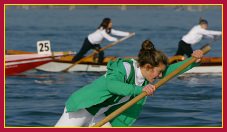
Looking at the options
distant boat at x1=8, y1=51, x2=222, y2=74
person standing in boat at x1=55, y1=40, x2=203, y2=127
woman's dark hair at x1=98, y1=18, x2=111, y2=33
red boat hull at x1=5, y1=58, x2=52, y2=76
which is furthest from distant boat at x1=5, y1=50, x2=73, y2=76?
person standing in boat at x1=55, y1=40, x2=203, y2=127

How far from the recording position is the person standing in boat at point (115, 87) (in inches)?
308

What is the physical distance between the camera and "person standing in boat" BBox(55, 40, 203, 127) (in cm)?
783

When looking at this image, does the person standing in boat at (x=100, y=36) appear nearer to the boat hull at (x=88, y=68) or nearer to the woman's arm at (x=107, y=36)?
the woman's arm at (x=107, y=36)

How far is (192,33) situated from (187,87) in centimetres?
230

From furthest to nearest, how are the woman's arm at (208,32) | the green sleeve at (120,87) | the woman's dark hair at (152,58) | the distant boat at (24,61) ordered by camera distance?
the distant boat at (24,61) → the woman's arm at (208,32) → the woman's dark hair at (152,58) → the green sleeve at (120,87)

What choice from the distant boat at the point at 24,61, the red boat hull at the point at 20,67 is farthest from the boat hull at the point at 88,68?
the red boat hull at the point at 20,67

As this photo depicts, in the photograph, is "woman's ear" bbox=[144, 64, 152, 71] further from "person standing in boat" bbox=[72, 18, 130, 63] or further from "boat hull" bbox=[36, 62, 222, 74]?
"boat hull" bbox=[36, 62, 222, 74]

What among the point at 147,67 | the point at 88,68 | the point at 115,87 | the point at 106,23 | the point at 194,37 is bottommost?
the point at 88,68

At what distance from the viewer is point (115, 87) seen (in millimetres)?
7734

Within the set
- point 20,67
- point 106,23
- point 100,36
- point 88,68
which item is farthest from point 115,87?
point 88,68

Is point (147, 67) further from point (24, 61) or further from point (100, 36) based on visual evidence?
point (100, 36)

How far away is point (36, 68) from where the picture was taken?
22781 millimetres

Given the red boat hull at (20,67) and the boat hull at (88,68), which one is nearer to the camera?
the red boat hull at (20,67)

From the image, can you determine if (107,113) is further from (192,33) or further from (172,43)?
(172,43)
